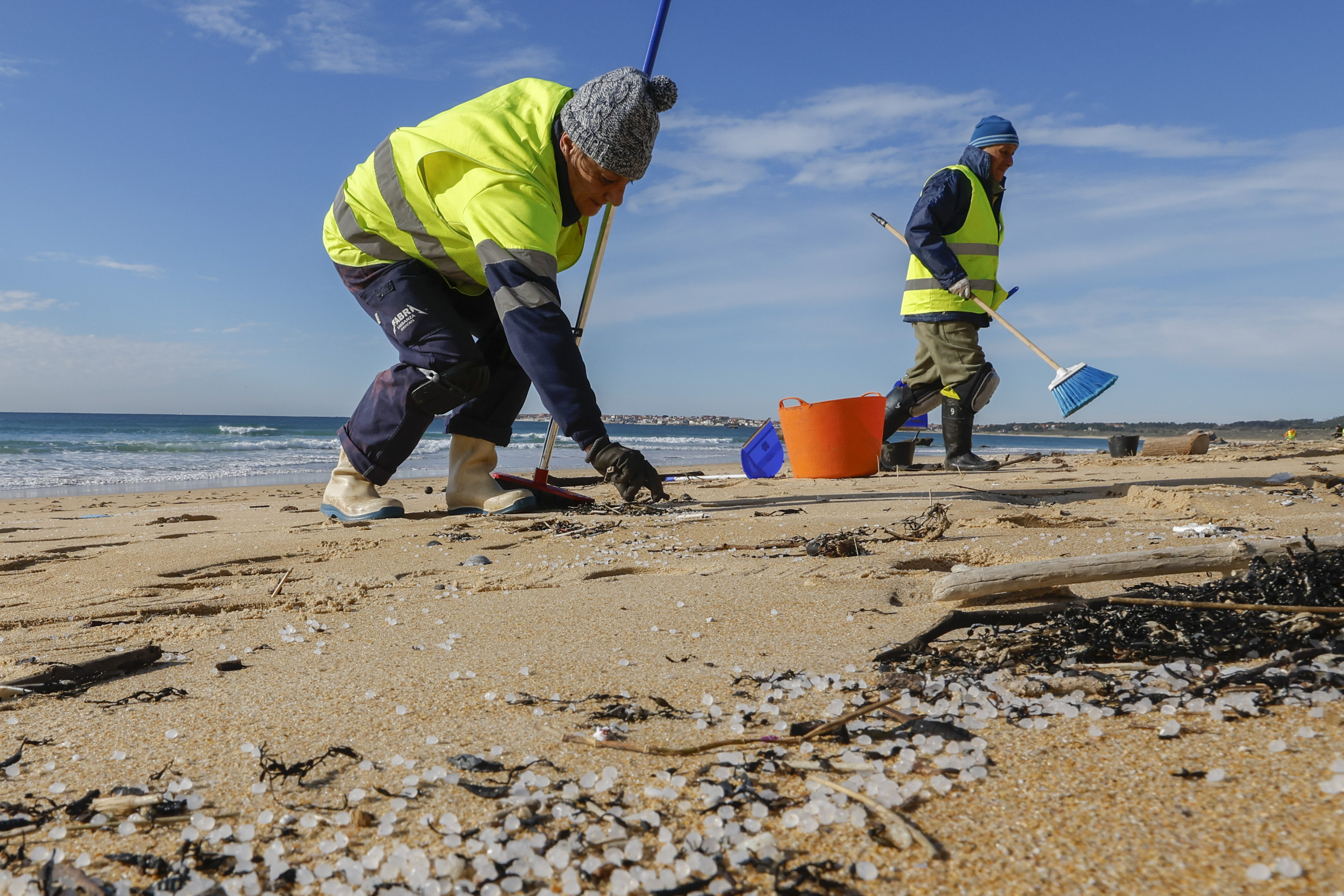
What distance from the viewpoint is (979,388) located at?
590cm

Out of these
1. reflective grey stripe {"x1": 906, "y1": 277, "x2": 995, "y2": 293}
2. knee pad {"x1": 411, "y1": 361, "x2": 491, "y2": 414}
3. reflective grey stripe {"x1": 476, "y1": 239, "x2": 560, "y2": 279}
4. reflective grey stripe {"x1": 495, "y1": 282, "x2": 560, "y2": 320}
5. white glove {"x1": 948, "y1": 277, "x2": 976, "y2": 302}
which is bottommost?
knee pad {"x1": 411, "y1": 361, "x2": 491, "y2": 414}

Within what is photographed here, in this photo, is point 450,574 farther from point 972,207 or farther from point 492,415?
point 972,207

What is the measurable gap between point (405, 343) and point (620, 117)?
1.42 m

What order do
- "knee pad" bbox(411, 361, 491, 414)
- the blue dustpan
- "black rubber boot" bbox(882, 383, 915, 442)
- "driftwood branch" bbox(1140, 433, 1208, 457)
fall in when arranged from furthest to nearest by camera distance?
"driftwood branch" bbox(1140, 433, 1208, 457) < the blue dustpan < "black rubber boot" bbox(882, 383, 915, 442) < "knee pad" bbox(411, 361, 491, 414)

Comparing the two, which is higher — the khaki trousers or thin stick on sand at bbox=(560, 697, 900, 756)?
the khaki trousers

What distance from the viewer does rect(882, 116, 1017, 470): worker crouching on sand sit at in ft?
18.2

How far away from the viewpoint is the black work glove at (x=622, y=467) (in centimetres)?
298

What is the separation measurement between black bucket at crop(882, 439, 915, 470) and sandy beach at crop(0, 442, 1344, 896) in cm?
443

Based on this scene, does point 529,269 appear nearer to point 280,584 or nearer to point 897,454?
point 280,584

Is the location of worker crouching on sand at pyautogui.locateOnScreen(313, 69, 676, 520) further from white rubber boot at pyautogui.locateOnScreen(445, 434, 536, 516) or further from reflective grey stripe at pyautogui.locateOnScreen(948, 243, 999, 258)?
reflective grey stripe at pyautogui.locateOnScreen(948, 243, 999, 258)

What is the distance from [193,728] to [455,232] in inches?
95.0

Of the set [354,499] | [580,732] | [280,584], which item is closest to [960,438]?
[354,499]

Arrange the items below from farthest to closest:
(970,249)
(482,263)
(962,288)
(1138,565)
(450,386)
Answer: (970,249) → (962,288) → (450,386) → (482,263) → (1138,565)

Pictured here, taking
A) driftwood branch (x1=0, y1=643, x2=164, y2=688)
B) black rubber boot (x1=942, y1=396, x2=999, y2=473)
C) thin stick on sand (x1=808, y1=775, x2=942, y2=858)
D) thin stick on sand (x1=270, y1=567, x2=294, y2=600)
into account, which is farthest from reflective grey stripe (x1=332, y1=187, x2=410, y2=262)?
black rubber boot (x1=942, y1=396, x2=999, y2=473)
